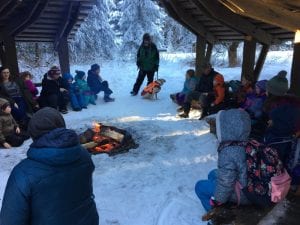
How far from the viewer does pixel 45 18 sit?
38.2 ft

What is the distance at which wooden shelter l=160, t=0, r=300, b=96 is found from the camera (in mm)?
5500

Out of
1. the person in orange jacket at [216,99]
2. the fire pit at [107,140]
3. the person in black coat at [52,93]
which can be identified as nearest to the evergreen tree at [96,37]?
the person in black coat at [52,93]

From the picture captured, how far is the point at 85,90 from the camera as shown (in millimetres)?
11352

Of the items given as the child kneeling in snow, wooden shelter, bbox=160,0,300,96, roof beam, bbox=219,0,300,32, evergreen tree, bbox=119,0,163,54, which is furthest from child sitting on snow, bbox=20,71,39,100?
evergreen tree, bbox=119,0,163,54

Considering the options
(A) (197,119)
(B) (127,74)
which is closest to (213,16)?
(A) (197,119)

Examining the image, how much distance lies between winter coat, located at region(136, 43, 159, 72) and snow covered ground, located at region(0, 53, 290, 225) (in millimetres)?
1175

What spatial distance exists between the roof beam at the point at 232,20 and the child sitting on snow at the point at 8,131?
466 centimetres

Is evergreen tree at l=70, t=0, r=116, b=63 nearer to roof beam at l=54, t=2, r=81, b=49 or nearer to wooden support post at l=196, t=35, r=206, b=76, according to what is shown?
roof beam at l=54, t=2, r=81, b=49

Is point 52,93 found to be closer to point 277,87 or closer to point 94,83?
point 94,83

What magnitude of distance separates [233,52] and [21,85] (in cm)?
1059

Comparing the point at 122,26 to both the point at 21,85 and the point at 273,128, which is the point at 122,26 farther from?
the point at 273,128

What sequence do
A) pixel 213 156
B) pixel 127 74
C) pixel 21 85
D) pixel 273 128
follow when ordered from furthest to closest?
pixel 127 74 → pixel 21 85 → pixel 213 156 → pixel 273 128

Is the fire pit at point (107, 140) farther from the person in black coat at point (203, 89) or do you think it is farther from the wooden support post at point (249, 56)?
the wooden support post at point (249, 56)

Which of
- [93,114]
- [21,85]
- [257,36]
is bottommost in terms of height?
[93,114]
